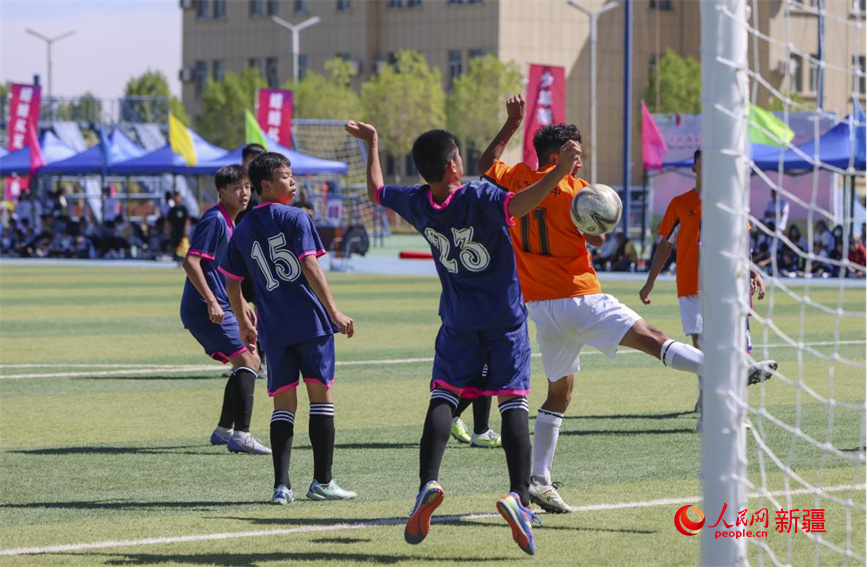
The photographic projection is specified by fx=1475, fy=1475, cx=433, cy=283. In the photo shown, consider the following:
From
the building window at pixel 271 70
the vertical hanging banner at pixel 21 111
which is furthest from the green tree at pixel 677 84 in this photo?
the vertical hanging banner at pixel 21 111

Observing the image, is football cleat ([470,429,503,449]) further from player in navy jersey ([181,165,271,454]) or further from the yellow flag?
the yellow flag

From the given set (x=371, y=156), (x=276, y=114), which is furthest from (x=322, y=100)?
(x=371, y=156)

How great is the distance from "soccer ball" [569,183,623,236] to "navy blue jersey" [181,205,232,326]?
8.63 feet

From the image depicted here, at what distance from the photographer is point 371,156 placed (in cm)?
727

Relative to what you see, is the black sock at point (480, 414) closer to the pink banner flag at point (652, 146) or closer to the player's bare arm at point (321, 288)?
the player's bare arm at point (321, 288)

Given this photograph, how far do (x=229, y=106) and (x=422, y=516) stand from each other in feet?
235

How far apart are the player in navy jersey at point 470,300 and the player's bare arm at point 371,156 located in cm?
18

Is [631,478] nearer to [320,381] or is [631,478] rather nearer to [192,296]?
[320,381]

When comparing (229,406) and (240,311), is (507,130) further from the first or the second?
(229,406)

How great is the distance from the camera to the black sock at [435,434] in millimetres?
6570

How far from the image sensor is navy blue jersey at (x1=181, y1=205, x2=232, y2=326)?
9.55 m

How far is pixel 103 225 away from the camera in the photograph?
42.2 metres

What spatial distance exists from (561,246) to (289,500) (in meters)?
1.94

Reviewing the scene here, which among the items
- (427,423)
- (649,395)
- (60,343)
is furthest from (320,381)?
(60,343)
